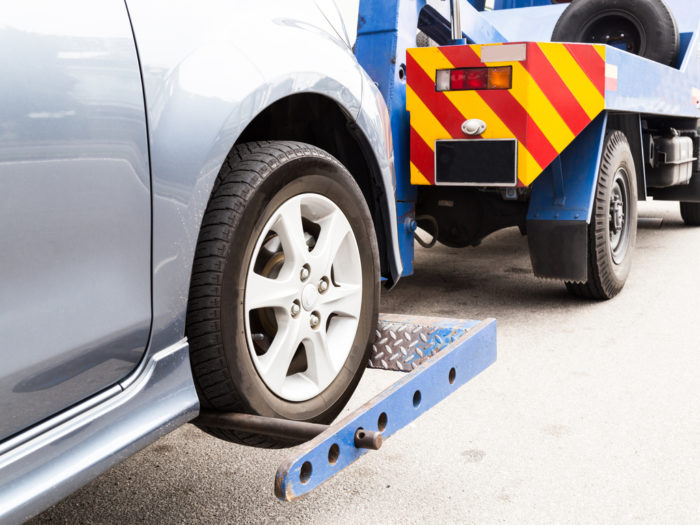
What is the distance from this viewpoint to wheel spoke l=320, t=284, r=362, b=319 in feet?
6.38

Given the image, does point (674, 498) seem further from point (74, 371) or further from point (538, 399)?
point (74, 371)

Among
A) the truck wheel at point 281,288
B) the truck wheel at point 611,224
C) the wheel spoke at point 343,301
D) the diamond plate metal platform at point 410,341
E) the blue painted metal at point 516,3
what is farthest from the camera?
the blue painted metal at point 516,3

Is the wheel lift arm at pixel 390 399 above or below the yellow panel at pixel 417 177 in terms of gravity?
below

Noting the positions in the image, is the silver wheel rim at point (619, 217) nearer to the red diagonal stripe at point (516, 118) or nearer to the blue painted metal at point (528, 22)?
the red diagonal stripe at point (516, 118)

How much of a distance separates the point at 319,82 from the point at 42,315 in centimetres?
97

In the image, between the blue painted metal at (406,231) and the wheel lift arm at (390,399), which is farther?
the blue painted metal at (406,231)

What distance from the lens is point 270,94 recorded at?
1677 millimetres

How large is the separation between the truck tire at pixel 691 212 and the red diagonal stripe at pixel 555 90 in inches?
146

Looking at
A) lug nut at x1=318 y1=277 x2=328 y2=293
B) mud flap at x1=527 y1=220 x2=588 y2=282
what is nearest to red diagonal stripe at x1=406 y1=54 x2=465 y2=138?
mud flap at x1=527 y1=220 x2=588 y2=282

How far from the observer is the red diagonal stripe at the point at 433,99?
3.36m

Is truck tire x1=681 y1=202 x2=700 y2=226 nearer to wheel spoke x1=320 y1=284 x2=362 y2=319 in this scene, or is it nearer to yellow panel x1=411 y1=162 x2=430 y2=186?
yellow panel x1=411 y1=162 x2=430 y2=186

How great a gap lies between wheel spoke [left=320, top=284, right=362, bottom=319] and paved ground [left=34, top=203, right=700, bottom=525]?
49 centimetres

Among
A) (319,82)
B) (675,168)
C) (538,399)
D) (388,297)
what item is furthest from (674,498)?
(675,168)

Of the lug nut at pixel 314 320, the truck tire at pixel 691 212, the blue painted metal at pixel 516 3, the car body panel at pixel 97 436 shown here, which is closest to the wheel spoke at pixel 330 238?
the lug nut at pixel 314 320
